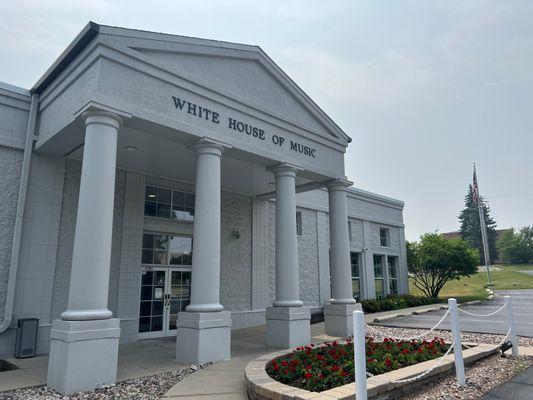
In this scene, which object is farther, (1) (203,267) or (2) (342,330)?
(2) (342,330)

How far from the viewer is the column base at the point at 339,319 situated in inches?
463

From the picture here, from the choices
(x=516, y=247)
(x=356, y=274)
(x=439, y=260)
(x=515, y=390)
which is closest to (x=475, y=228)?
(x=516, y=247)

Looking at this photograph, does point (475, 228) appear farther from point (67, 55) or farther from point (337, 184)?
point (67, 55)

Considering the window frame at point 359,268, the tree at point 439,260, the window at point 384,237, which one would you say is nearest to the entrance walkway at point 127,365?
the window frame at point 359,268

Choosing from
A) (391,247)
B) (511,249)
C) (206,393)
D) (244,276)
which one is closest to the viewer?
(206,393)

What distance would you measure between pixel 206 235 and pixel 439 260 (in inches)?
809

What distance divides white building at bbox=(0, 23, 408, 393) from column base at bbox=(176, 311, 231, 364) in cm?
3

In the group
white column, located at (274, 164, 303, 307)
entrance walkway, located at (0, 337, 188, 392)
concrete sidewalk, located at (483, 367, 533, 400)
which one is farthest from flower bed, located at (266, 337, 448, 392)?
entrance walkway, located at (0, 337, 188, 392)

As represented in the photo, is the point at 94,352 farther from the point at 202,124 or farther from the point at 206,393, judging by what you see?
the point at 202,124

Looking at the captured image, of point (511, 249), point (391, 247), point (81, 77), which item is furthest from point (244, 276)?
point (511, 249)

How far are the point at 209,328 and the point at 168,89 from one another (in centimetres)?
528

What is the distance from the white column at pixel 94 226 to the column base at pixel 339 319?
286 inches

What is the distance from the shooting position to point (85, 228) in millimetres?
6926

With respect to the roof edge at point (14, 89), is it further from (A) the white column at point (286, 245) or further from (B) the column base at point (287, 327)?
(B) the column base at point (287, 327)
